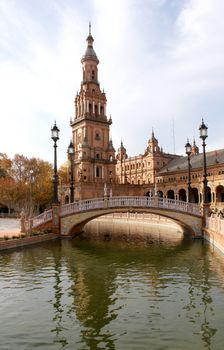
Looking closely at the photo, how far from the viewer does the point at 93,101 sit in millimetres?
77500

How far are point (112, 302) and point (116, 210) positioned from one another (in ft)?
63.1

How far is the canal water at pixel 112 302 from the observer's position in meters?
9.12

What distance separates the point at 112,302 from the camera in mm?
12344

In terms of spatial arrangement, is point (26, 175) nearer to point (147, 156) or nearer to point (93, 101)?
point (93, 101)

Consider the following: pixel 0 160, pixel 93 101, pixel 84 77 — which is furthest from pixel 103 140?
pixel 0 160

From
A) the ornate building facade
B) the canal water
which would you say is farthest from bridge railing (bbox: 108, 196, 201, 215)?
the ornate building facade

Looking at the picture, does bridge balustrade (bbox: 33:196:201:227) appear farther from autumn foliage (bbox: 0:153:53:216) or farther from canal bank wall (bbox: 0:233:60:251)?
autumn foliage (bbox: 0:153:53:216)

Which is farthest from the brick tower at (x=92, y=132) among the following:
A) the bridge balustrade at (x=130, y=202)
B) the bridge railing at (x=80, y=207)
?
the bridge balustrade at (x=130, y=202)

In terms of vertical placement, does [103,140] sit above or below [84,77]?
below

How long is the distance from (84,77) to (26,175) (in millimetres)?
27961

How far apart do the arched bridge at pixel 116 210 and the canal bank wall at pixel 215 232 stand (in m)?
1.93

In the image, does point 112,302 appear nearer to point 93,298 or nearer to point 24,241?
point 93,298

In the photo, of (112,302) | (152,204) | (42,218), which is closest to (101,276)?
(112,302)

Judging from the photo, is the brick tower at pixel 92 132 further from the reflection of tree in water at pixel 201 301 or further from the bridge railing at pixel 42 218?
the reflection of tree in water at pixel 201 301
